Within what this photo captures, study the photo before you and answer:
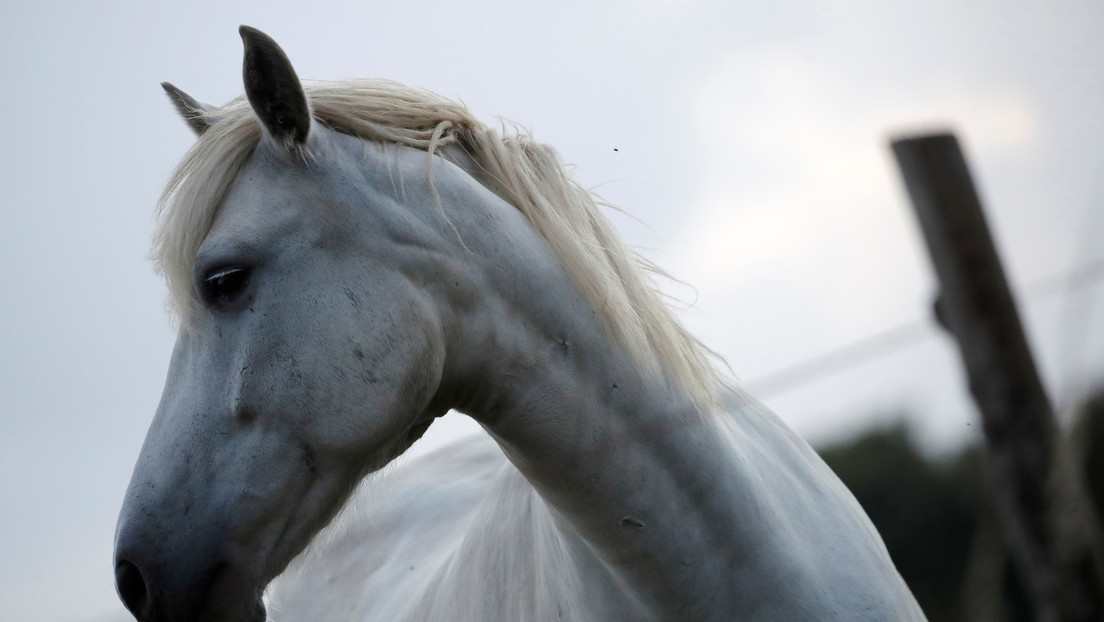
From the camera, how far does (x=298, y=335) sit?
135cm

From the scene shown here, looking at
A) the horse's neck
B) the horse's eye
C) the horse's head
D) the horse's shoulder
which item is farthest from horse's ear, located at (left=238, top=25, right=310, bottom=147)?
the horse's shoulder

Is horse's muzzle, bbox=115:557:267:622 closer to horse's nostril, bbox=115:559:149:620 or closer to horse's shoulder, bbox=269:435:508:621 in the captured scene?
horse's nostril, bbox=115:559:149:620

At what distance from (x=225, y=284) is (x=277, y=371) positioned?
0.62 ft

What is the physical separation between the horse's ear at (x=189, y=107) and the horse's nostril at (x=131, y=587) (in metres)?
0.93

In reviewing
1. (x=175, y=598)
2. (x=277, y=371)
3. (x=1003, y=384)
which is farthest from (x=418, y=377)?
(x=1003, y=384)

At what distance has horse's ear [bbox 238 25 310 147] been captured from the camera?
4.49ft

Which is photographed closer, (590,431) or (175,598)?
(175,598)

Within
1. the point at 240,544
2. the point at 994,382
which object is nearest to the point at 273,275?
the point at 240,544

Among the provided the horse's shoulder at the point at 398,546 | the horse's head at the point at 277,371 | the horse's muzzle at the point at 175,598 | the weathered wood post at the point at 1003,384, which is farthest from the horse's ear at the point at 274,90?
the horse's shoulder at the point at 398,546

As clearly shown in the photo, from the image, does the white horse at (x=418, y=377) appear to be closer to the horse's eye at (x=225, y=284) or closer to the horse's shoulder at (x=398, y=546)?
the horse's eye at (x=225, y=284)

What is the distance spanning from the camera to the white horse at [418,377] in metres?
1.32

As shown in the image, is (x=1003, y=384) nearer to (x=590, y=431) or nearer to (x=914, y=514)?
(x=590, y=431)

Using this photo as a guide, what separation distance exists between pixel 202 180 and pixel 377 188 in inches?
12.2

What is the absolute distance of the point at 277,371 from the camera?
4.37ft
